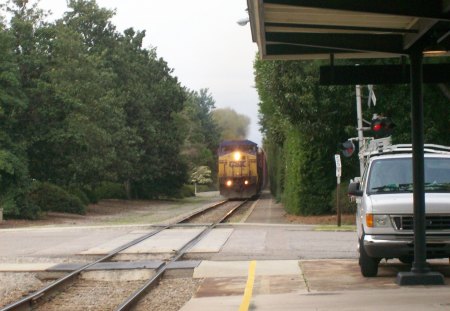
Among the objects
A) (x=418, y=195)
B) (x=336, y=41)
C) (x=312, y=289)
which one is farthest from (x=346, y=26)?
(x=312, y=289)

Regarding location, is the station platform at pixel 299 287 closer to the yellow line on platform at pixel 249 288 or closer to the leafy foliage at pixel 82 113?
the yellow line on platform at pixel 249 288

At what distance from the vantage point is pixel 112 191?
192 feet

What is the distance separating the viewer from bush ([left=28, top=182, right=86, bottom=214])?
38438 millimetres

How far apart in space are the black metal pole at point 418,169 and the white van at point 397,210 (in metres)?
0.33

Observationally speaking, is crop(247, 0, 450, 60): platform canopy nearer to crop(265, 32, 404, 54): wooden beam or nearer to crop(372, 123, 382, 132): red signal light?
crop(265, 32, 404, 54): wooden beam

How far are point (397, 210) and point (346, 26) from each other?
2972mm

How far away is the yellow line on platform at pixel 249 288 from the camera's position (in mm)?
9875

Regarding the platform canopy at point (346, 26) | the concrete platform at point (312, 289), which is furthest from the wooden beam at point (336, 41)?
the concrete platform at point (312, 289)

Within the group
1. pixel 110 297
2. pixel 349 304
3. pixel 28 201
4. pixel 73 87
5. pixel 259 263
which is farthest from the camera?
pixel 73 87

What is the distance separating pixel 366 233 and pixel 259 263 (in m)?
3.65

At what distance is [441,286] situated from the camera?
36.1ft

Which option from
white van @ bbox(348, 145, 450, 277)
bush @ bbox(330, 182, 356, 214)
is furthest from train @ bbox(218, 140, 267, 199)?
white van @ bbox(348, 145, 450, 277)

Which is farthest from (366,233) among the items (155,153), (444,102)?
(155,153)

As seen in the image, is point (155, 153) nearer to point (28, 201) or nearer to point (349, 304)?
point (28, 201)
